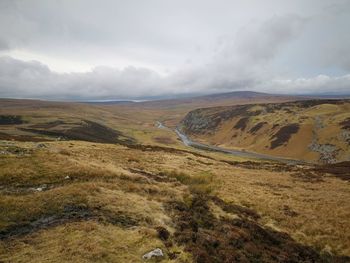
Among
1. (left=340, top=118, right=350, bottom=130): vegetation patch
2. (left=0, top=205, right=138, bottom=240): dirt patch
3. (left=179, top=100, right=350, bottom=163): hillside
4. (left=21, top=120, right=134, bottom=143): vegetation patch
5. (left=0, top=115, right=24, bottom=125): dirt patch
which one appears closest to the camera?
(left=0, top=205, right=138, bottom=240): dirt patch

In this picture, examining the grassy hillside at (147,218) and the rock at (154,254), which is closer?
the rock at (154,254)

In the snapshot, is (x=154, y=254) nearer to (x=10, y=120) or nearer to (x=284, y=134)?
(x=284, y=134)

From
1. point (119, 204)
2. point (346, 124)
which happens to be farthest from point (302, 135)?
point (119, 204)

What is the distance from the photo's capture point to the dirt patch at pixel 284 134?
495 ft

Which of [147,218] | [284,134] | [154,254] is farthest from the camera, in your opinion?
[284,134]

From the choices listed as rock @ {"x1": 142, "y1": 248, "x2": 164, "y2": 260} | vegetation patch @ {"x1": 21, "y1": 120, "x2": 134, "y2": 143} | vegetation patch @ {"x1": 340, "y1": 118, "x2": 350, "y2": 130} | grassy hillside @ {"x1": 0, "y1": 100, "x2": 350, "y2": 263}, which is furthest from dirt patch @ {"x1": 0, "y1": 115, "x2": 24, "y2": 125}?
Result: rock @ {"x1": 142, "y1": 248, "x2": 164, "y2": 260}

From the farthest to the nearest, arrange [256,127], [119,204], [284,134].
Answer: [256,127] < [284,134] < [119,204]

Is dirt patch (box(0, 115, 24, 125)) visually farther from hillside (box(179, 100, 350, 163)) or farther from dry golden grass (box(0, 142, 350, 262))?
dry golden grass (box(0, 142, 350, 262))

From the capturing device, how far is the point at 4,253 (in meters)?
15.1

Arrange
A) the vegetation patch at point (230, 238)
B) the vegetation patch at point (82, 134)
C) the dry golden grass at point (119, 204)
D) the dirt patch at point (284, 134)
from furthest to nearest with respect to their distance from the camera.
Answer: the dirt patch at point (284, 134) < the vegetation patch at point (82, 134) < the vegetation patch at point (230, 238) < the dry golden grass at point (119, 204)

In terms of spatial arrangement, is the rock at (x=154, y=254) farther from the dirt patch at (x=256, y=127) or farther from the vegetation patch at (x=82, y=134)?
the dirt patch at (x=256, y=127)

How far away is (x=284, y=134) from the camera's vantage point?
15575cm

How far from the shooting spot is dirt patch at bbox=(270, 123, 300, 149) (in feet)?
495

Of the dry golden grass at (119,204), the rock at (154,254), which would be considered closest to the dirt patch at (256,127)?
the dry golden grass at (119,204)
